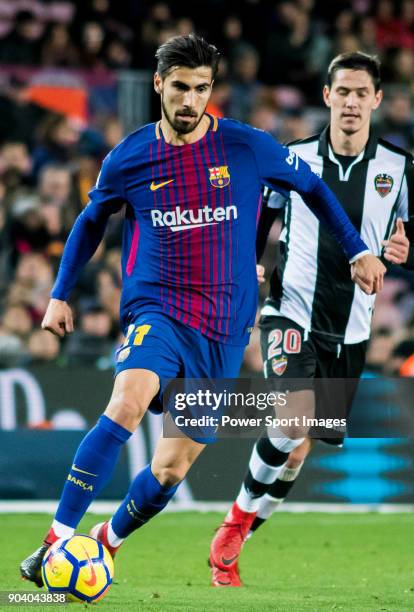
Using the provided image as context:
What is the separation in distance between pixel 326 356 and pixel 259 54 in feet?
30.2

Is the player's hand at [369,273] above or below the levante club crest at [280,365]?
above

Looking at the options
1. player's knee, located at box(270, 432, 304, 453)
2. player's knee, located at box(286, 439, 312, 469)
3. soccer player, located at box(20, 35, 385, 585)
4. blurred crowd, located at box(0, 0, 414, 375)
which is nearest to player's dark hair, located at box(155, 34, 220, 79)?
soccer player, located at box(20, 35, 385, 585)

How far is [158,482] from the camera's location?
19.0 ft

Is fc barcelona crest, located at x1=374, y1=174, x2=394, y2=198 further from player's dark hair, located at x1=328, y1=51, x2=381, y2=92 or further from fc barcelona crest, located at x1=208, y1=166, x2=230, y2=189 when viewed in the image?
fc barcelona crest, located at x1=208, y1=166, x2=230, y2=189

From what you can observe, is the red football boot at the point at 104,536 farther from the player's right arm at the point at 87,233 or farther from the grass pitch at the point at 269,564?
the player's right arm at the point at 87,233

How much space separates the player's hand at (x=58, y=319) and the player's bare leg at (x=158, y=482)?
695 mm

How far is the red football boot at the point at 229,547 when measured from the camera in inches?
261

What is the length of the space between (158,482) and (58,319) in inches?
34.3

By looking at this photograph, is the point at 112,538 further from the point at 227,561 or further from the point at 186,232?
the point at 186,232

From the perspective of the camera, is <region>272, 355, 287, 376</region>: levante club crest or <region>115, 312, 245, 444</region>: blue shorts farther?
<region>272, 355, 287, 376</region>: levante club crest

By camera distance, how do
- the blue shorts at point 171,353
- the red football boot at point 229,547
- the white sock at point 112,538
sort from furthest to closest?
1. the red football boot at point 229,547
2. the white sock at point 112,538
3. the blue shorts at point 171,353

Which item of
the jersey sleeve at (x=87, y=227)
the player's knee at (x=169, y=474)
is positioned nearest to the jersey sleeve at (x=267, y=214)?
the jersey sleeve at (x=87, y=227)

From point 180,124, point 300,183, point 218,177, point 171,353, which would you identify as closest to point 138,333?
point 171,353

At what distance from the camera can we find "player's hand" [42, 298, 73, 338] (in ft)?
18.6
